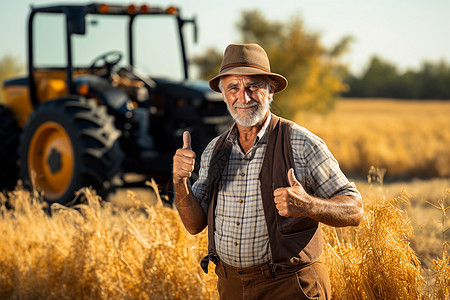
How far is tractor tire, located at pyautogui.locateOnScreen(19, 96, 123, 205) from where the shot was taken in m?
6.73

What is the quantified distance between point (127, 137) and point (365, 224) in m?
4.73

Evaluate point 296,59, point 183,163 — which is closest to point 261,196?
point 183,163

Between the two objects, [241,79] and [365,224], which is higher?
[241,79]

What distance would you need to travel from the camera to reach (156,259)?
13.2 feet

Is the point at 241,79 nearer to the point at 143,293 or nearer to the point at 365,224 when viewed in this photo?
the point at 365,224

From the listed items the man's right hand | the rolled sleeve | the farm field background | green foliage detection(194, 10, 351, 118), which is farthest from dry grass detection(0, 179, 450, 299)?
green foliage detection(194, 10, 351, 118)

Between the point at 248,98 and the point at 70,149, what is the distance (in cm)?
478

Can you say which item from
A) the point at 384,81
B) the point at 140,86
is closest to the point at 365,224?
the point at 140,86

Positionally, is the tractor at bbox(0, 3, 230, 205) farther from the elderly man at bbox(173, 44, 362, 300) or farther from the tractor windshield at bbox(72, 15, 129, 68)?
the elderly man at bbox(173, 44, 362, 300)

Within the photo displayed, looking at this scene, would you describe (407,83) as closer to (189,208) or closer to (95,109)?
(95,109)

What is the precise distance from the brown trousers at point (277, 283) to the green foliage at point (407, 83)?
66.2 metres

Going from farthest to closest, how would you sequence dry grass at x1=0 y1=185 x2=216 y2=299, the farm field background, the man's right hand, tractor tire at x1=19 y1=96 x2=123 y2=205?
tractor tire at x1=19 y1=96 x2=123 y2=205, dry grass at x1=0 y1=185 x2=216 y2=299, the farm field background, the man's right hand

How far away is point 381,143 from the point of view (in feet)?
46.0

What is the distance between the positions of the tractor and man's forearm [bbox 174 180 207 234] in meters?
3.95
